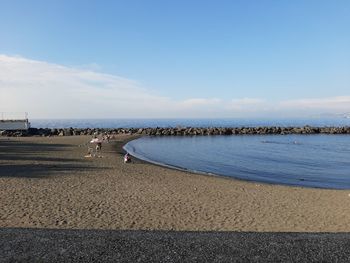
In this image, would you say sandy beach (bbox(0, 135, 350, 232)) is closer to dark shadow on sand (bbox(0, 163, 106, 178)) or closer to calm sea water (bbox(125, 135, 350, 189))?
dark shadow on sand (bbox(0, 163, 106, 178))

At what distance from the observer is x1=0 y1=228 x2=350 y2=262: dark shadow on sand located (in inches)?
263

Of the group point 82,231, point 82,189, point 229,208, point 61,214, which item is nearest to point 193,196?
point 229,208

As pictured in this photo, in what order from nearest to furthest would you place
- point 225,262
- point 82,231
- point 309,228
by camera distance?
point 225,262, point 82,231, point 309,228

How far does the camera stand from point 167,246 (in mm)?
7148

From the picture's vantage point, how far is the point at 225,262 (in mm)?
6543

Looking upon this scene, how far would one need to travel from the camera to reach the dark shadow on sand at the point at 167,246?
6.67m

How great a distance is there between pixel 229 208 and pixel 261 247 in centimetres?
968

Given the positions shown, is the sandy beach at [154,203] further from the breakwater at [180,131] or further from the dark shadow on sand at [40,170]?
the breakwater at [180,131]

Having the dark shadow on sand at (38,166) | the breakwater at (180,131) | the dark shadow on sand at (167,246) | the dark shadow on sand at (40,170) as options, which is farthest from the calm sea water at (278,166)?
the breakwater at (180,131)

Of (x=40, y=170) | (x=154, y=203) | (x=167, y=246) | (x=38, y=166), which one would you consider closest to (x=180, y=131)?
(x=38, y=166)

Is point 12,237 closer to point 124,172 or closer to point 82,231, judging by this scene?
point 82,231

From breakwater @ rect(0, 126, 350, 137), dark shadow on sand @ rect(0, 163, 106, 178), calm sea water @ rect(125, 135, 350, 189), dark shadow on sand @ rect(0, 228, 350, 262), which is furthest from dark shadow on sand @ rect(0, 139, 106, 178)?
breakwater @ rect(0, 126, 350, 137)

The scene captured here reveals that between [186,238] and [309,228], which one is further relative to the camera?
[309,228]

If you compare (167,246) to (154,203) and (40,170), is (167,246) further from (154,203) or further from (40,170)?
(40,170)
